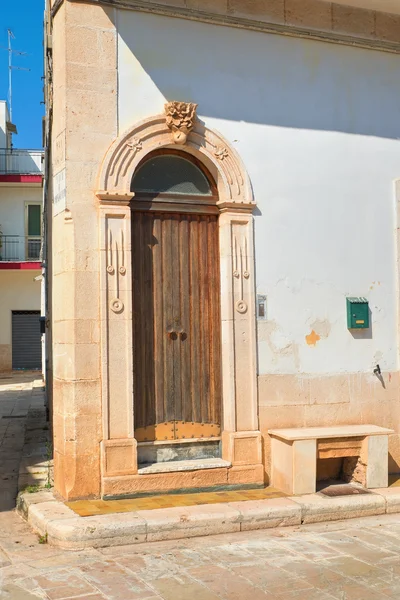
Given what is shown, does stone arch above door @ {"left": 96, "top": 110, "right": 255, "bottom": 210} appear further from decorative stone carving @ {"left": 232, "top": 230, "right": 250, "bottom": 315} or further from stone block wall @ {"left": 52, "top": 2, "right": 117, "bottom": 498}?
decorative stone carving @ {"left": 232, "top": 230, "right": 250, "bottom": 315}

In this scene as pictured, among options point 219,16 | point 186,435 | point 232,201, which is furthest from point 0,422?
point 219,16

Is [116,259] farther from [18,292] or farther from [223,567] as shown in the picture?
[18,292]

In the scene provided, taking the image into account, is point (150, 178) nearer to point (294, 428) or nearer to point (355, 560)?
point (294, 428)

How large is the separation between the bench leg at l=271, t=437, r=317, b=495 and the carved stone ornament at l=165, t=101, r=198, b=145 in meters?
3.36

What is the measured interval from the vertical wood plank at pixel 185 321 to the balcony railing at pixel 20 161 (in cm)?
2260

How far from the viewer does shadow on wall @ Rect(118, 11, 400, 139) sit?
24.8 ft

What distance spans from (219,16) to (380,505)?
537cm

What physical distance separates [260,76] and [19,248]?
22015mm

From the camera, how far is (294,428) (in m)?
7.91

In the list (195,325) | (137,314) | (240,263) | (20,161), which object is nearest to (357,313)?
(240,263)

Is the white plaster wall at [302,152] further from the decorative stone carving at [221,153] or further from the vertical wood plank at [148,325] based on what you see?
the vertical wood plank at [148,325]

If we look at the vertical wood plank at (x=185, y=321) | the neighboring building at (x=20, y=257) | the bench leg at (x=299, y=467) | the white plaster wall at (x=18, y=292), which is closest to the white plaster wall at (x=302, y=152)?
the vertical wood plank at (x=185, y=321)

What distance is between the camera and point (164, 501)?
7.05m

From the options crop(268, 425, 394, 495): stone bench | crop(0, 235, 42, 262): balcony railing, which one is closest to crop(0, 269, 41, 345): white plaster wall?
crop(0, 235, 42, 262): balcony railing
